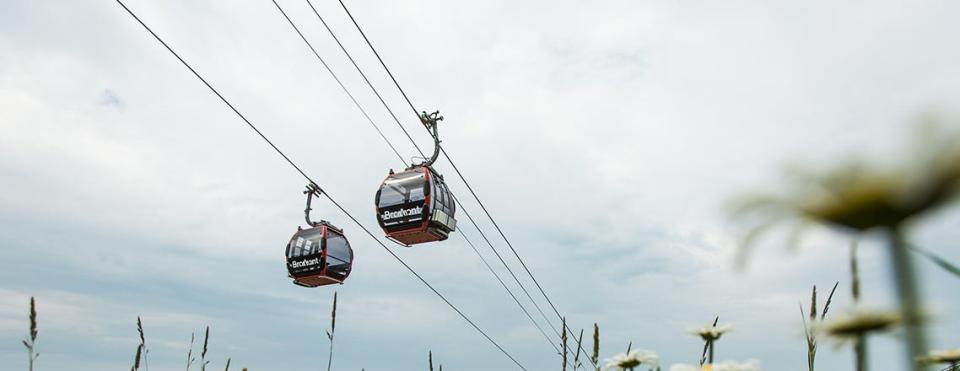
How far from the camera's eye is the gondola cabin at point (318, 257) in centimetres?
1808

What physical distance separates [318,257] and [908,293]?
18.2 metres

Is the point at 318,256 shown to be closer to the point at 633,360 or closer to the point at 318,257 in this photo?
the point at 318,257

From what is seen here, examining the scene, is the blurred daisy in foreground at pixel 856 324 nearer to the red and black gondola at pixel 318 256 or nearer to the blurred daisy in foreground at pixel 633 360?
the blurred daisy in foreground at pixel 633 360

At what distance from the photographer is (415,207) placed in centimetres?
1489

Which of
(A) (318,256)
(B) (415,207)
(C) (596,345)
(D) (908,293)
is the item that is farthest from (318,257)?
(D) (908,293)

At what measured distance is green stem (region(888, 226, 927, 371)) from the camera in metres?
0.45

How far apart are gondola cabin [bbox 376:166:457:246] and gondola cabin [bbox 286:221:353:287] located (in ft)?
10.7

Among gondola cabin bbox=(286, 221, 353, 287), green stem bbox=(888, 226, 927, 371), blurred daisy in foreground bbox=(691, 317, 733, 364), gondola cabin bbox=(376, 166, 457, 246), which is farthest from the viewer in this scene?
gondola cabin bbox=(286, 221, 353, 287)

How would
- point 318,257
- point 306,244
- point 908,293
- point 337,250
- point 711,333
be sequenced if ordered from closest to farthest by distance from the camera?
point 908,293 < point 711,333 < point 318,257 < point 306,244 < point 337,250

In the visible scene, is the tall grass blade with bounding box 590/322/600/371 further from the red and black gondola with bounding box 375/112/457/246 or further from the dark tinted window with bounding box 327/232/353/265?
the dark tinted window with bounding box 327/232/353/265

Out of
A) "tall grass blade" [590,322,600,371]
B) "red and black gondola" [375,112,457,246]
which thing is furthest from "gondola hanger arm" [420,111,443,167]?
"tall grass blade" [590,322,600,371]

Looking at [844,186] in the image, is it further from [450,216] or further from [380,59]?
[380,59]

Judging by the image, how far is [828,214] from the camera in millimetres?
480

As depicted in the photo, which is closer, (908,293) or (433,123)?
(908,293)
